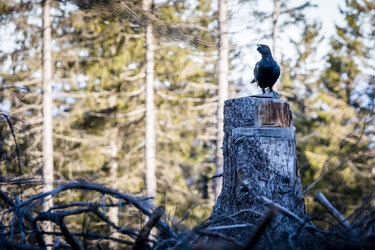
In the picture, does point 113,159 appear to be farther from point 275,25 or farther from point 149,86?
Answer: point 275,25

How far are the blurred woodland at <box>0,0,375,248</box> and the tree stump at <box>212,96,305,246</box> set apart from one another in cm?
627

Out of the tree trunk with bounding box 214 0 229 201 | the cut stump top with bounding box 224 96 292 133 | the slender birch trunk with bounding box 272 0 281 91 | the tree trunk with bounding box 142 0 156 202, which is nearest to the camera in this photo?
the cut stump top with bounding box 224 96 292 133

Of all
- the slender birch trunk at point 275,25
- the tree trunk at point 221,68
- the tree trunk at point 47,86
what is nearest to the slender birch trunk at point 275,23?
the slender birch trunk at point 275,25

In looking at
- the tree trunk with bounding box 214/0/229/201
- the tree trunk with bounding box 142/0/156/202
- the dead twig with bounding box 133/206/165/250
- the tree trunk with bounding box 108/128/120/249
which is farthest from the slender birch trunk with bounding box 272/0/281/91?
the dead twig with bounding box 133/206/165/250

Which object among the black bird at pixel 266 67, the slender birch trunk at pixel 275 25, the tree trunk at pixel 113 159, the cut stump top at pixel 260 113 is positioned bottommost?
the tree trunk at pixel 113 159

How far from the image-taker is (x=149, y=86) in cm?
1083

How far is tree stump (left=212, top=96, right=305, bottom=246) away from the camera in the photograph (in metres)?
2.73

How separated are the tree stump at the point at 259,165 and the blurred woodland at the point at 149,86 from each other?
20.6 ft

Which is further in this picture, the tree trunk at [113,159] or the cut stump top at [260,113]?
the tree trunk at [113,159]

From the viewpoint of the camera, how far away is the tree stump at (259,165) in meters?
2.73

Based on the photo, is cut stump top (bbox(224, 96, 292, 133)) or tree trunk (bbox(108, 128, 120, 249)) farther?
tree trunk (bbox(108, 128, 120, 249))

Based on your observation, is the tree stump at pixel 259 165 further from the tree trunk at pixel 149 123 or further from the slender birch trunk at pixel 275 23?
the slender birch trunk at pixel 275 23

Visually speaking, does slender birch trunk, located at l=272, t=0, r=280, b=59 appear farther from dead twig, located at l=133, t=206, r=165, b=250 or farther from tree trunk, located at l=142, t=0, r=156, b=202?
dead twig, located at l=133, t=206, r=165, b=250

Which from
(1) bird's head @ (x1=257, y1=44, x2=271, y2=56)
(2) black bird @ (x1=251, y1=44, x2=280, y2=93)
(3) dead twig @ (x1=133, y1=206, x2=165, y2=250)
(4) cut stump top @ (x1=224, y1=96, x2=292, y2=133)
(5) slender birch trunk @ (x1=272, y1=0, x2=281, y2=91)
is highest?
(5) slender birch trunk @ (x1=272, y1=0, x2=281, y2=91)
